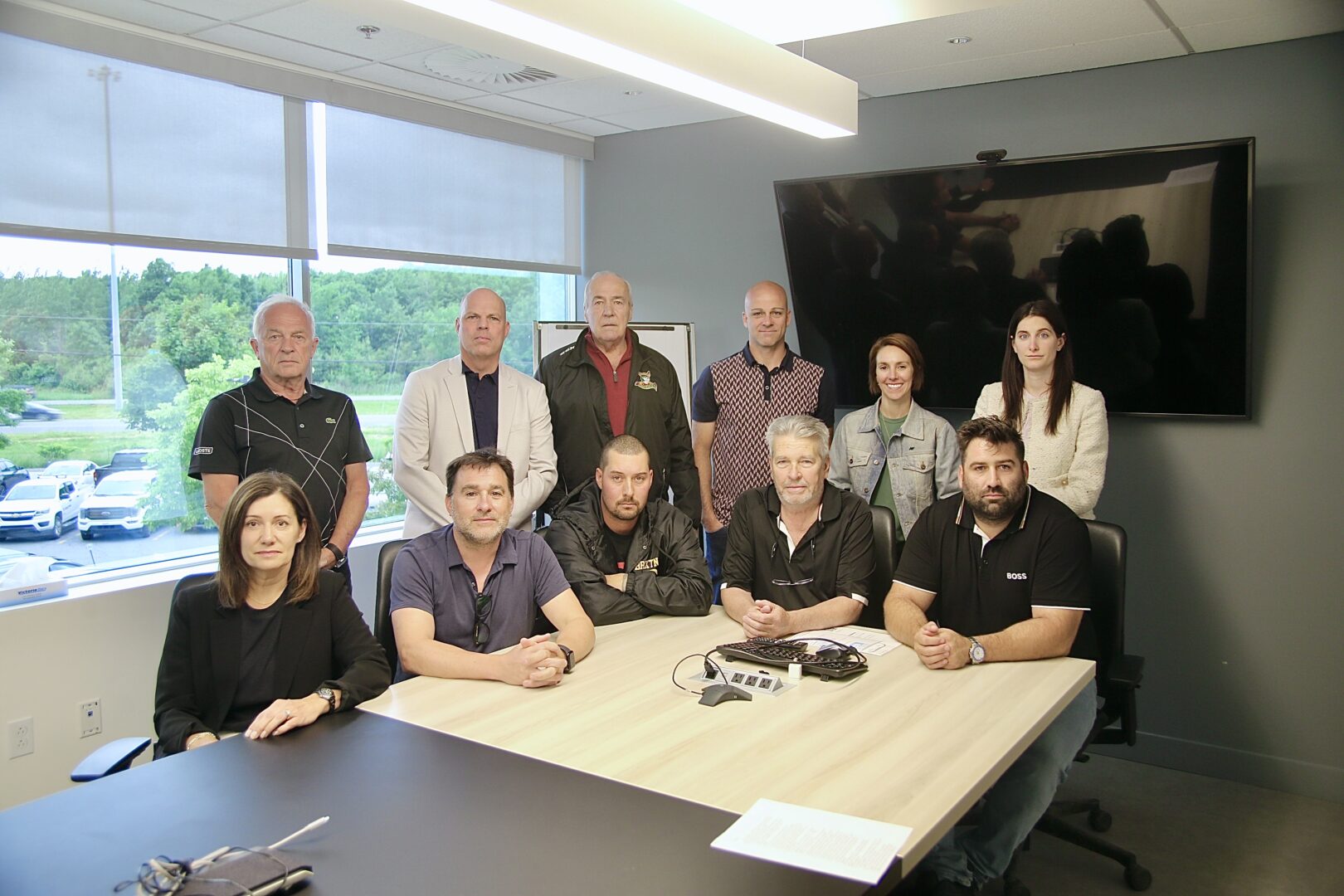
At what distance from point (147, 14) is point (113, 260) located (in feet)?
3.04

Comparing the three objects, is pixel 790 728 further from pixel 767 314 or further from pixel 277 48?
pixel 277 48

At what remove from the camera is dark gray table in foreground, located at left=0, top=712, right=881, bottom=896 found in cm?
158

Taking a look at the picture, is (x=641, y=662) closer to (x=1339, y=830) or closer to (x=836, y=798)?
(x=836, y=798)

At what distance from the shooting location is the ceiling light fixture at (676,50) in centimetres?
169

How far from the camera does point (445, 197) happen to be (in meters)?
5.37

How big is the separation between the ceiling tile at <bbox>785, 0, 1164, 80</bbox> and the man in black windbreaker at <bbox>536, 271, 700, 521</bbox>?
1.31m

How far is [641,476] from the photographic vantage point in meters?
3.32

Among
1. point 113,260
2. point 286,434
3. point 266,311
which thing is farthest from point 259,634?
point 113,260

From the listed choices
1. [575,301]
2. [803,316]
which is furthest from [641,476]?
[575,301]

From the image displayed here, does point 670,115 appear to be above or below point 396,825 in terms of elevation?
above

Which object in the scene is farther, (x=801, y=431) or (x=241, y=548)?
(x=801, y=431)

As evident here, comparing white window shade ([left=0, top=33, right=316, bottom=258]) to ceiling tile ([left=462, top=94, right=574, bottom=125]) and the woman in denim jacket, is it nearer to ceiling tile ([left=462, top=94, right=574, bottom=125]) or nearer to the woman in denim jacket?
ceiling tile ([left=462, top=94, right=574, bottom=125])

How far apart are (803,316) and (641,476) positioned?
204 centimetres

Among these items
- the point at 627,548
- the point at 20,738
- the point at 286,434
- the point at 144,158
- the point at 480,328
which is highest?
the point at 144,158
